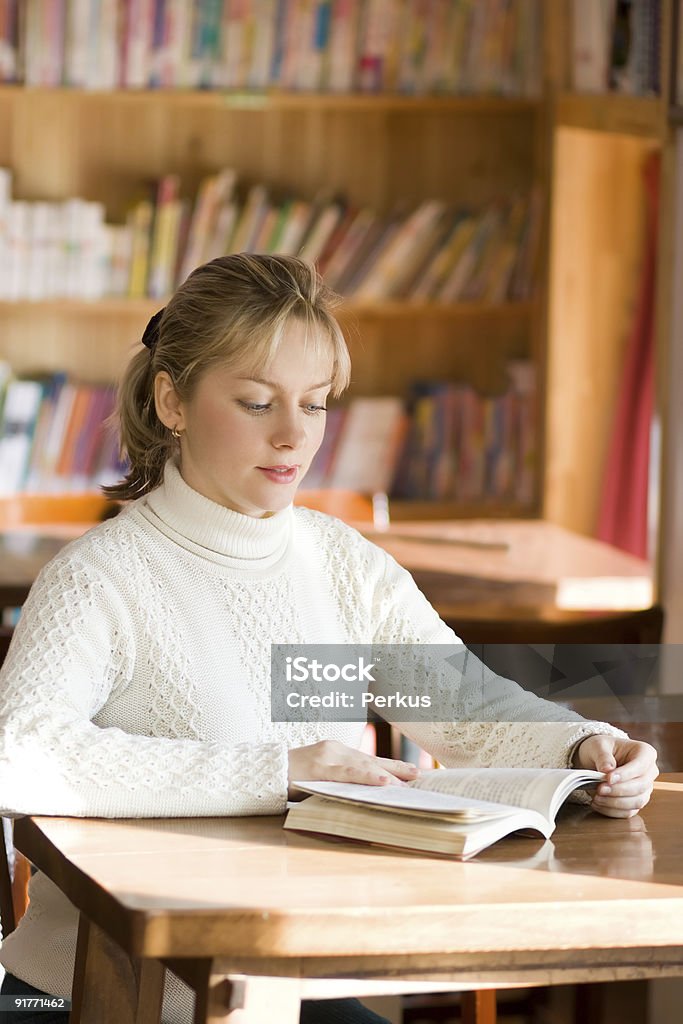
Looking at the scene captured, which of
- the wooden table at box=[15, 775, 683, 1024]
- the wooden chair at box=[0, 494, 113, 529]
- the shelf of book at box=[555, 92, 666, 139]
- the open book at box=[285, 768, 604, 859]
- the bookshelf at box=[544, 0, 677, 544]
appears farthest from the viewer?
the bookshelf at box=[544, 0, 677, 544]

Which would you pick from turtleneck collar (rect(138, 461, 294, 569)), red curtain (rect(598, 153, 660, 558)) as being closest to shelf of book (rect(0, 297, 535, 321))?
red curtain (rect(598, 153, 660, 558))

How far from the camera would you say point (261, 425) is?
1.42m

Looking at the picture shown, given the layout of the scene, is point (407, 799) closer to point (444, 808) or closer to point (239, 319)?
point (444, 808)

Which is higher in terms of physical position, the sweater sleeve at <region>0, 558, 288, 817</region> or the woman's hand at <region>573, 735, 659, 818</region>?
the sweater sleeve at <region>0, 558, 288, 817</region>

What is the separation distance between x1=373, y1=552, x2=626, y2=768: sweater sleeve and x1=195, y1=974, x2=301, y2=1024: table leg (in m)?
0.41

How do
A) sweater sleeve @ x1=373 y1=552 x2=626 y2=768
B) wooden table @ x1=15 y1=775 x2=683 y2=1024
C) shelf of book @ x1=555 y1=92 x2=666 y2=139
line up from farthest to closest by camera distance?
1. shelf of book @ x1=555 y1=92 x2=666 y2=139
2. sweater sleeve @ x1=373 y1=552 x2=626 y2=768
3. wooden table @ x1=15 y1=775 x2=683 y2=1024

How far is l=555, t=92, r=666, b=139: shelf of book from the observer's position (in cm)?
289

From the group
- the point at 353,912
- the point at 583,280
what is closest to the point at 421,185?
the point at 583,280

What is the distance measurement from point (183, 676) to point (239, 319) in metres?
0.33

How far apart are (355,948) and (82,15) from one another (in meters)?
3.01

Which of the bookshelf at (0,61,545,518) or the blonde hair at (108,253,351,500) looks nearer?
the blonde hair at (108,253,351,500)

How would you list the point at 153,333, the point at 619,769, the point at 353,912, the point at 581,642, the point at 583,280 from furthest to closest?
1. the point at 583,280
2. the point at 581,642
3. the point at 153,333
4. the point at 619,769
5. the point at 353,912

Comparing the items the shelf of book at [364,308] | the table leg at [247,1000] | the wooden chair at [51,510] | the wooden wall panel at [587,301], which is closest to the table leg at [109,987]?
the table leg at [247,1000]

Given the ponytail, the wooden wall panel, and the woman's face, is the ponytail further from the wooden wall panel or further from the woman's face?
the wooden wall panel
